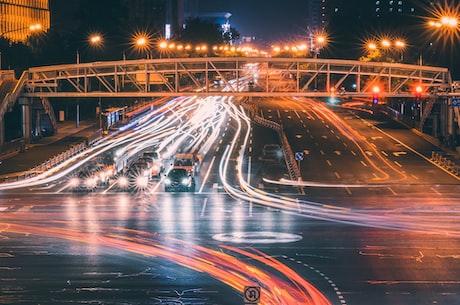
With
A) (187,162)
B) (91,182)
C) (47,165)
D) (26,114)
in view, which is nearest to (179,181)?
(91,182)

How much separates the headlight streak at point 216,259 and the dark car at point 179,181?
15.9 meters

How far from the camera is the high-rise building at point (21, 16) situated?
14050 centimetres

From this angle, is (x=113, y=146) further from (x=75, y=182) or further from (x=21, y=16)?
(x=21, y=16)

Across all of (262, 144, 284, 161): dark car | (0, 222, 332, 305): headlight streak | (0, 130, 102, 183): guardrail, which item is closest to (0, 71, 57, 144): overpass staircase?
(0, 130, 102, 183): guardrail

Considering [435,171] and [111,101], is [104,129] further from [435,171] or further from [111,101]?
[435,171]

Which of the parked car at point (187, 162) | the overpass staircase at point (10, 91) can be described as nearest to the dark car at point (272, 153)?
the parked car at point (187, 162)

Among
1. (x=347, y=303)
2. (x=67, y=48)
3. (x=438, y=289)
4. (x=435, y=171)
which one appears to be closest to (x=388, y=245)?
(x=438, y=289)

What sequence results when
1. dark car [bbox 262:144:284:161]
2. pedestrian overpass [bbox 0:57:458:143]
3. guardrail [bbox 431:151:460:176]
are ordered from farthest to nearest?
pedestrian overpass [bbox 0:57:458:143], dark car [bbox 262:144:284:161], guardrail [bbox 431:151:460:176]

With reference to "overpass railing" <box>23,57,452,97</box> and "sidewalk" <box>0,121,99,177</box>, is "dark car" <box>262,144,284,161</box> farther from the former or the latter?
"sidewalk" <box>0,121,99,177</box>

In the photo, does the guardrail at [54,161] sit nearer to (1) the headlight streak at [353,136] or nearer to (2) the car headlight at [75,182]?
(2) the car headlight at [75,182]

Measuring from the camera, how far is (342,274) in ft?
112

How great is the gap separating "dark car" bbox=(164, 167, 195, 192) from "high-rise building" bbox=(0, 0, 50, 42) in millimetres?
78100

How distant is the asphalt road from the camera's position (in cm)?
3159

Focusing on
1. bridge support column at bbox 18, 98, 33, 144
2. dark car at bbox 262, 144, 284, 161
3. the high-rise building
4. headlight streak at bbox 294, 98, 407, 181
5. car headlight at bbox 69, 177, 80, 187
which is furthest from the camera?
the high-rise building
